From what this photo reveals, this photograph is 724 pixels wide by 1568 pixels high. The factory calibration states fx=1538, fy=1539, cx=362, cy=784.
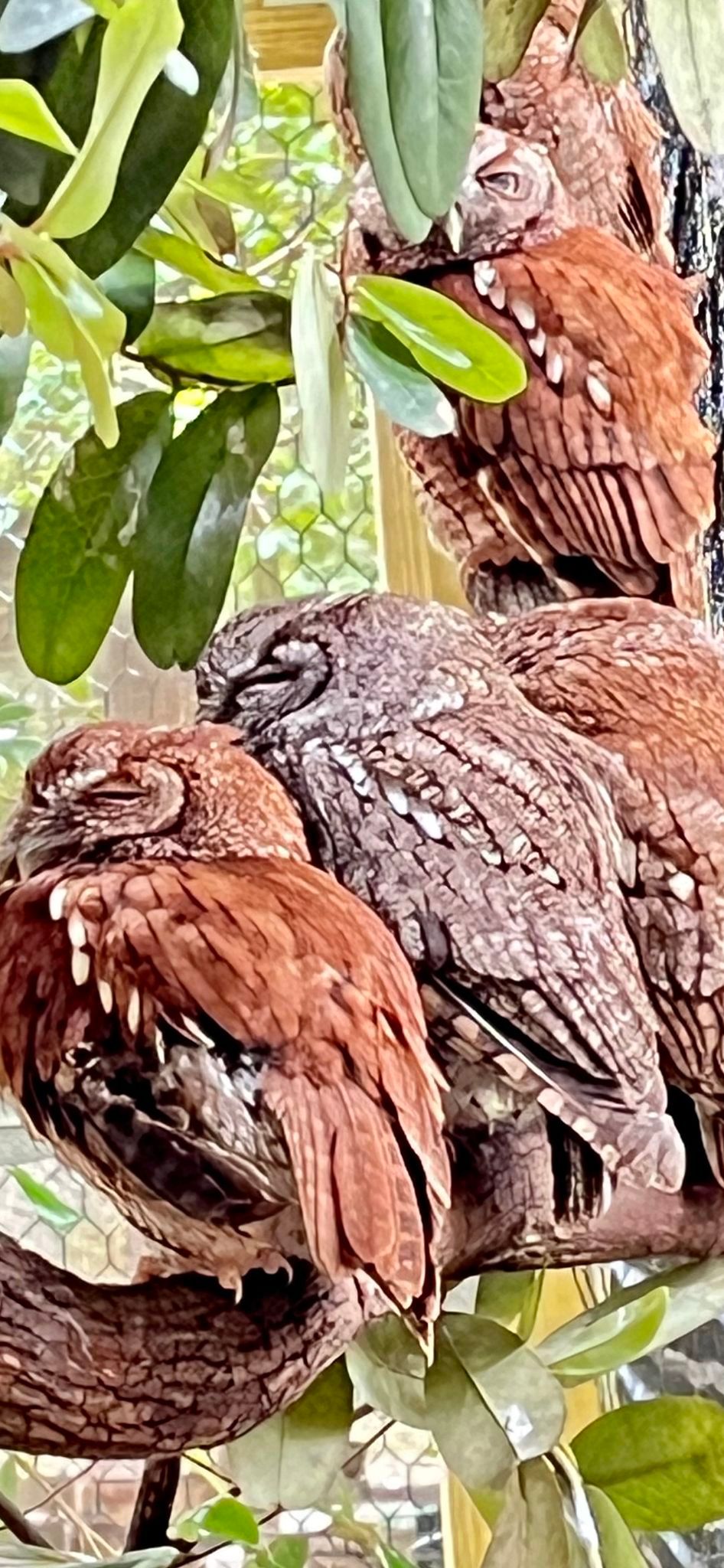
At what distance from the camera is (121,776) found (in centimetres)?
74

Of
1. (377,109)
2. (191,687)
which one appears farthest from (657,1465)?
(377,109)

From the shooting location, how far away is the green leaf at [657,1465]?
2.61 ft

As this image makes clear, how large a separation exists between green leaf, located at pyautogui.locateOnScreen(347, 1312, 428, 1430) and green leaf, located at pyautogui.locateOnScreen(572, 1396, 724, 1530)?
10 centimetres

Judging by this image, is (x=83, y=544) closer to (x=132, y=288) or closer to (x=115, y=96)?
(x=132, y=288)

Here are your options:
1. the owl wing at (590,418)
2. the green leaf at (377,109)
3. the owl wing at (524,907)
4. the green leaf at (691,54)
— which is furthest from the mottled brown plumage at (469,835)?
the green leaf at (691,54)

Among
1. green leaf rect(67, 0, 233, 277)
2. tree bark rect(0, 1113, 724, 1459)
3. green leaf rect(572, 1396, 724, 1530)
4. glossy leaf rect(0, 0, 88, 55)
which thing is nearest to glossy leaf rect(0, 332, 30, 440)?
green leaf rect(67, 0, 233, 277)

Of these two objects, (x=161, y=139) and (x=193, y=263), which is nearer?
(x=161, y=139)

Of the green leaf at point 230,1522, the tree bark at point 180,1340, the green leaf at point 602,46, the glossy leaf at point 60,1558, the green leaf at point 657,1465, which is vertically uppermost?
the green leaf at point 602,46

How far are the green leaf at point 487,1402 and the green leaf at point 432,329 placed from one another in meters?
0.47

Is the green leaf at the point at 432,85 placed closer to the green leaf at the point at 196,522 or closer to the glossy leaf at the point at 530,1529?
the green leaf at the point at 196,522

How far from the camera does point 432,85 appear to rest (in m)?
0.67

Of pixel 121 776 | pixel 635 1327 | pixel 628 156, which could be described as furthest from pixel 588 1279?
pixel 628 156

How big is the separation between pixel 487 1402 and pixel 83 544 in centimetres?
47

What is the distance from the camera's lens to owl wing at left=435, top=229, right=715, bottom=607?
85 cm
